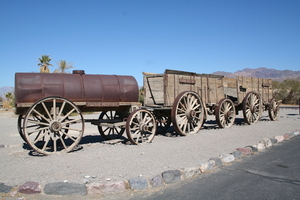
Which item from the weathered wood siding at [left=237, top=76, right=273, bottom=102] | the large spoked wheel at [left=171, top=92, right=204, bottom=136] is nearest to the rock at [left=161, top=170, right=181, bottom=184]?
the large spoked wheel at [left=171, top=92, right=204, bottom=136]

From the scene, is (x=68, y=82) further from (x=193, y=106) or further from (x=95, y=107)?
(x=193, y=106)

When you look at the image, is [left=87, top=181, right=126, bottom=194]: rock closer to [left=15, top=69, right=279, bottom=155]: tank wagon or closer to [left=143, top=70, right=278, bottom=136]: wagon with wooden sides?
[left=15, top=69, right=279, bottom=155]: tank wagon

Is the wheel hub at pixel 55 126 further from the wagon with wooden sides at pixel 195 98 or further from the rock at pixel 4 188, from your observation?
the wagon with wooden sides at pixel 195 98

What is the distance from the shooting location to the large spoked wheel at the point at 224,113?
38.2 ft

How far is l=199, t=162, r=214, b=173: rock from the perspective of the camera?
18.4ft

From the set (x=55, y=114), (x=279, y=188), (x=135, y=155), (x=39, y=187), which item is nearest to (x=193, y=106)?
(x=135, y=155)

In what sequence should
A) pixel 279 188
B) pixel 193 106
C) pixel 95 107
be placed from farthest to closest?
pixel 193 106 → pixel 95 107 → pixel 279 188

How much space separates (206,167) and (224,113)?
6.83m

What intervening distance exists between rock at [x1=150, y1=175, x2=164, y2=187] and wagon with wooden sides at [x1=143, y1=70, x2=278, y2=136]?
4536mm

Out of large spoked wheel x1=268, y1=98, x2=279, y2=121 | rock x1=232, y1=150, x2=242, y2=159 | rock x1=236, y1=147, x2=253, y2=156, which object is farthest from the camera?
large spoked wheel x1=268, y1=98, x2=279, y2=121

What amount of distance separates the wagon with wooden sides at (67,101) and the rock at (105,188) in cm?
267

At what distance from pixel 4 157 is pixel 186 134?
19.0 ft

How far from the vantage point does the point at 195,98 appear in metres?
10.6

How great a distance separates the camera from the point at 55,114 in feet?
22.9
